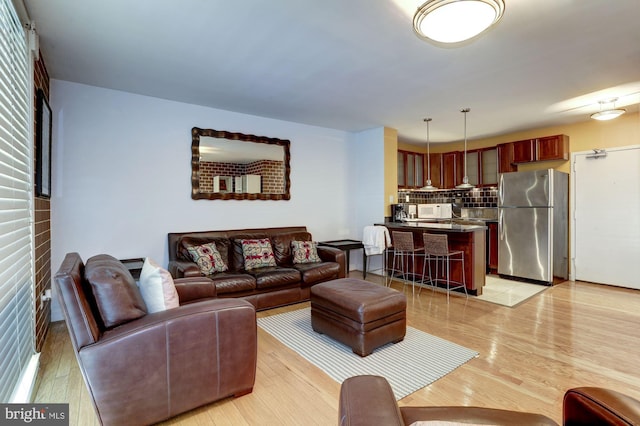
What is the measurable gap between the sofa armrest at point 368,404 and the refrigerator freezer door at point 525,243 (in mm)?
4881

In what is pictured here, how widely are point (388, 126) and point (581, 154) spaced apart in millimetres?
3036

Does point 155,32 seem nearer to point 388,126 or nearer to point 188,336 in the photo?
point 188,336

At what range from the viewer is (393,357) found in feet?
8.36

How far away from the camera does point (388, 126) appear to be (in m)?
5.35

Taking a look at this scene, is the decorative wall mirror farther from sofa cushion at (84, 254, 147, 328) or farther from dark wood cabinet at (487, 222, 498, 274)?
dark wood cabinet at (487, 222, 498, 274)

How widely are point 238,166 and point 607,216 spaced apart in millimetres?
5532

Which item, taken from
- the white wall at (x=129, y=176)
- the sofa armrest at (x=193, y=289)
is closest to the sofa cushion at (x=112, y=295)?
the sofa armrest at (x=193, y=289)

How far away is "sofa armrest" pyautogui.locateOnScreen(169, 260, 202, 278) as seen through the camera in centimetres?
310

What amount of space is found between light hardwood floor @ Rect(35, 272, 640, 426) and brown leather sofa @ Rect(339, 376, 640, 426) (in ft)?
2.90

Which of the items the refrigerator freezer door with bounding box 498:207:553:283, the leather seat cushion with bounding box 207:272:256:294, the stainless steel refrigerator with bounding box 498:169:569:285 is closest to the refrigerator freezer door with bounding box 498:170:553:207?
the stainless steel refrigerator with bounding box 498:169:569:285

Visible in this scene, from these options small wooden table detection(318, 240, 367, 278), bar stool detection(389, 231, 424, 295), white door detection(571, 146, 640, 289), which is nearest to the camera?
bar stool detection(389, 231, 424, 295)

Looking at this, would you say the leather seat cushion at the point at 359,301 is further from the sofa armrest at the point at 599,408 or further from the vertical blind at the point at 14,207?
the vertical blind at the point at 14,207

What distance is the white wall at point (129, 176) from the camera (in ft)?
11.0

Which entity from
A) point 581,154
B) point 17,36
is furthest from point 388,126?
point 17,36
